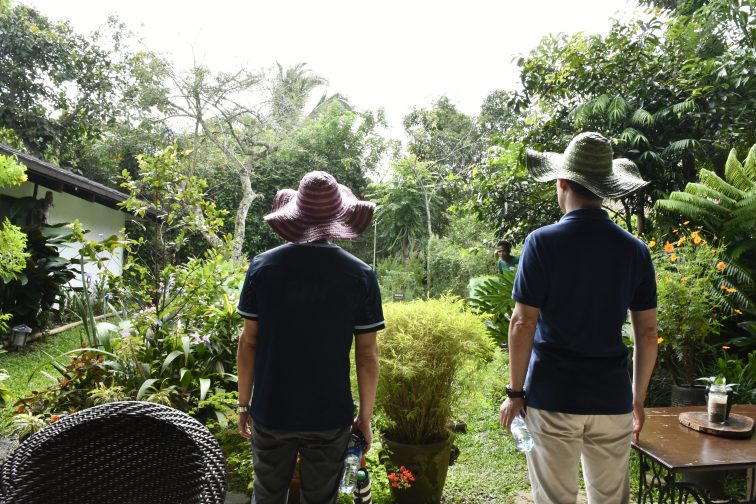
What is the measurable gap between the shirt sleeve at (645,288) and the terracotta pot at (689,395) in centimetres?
242

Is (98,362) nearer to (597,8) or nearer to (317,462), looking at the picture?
(317,462)

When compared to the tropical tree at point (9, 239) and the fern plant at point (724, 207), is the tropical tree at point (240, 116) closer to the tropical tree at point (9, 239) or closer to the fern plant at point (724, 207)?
the tropical tree at point (9, 239)

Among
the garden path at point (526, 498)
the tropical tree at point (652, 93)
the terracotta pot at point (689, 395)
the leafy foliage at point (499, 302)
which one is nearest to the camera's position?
the garden path at point (526, 498)

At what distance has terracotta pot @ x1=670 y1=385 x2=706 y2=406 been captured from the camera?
375cm

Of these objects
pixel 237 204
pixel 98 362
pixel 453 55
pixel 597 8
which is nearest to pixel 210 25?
pixel 237 204

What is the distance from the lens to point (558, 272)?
1745 mm

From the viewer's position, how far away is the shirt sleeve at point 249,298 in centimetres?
169

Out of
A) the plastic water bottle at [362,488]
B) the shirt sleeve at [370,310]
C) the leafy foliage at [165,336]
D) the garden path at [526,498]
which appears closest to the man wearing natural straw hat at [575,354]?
the shirt sleeve at [370,310]

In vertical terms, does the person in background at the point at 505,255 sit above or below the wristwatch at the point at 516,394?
above

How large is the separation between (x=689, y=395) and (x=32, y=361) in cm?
661

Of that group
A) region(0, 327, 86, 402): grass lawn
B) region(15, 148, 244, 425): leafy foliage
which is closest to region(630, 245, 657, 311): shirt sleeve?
region(15, 148, 244, 425): leafy foliage

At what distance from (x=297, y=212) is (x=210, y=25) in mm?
13942

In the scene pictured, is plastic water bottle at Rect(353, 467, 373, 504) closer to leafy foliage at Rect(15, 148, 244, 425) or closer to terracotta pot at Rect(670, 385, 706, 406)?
leafy foliage at Rect(15, 148, 244, 425)

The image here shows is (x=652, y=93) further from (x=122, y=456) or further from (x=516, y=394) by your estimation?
(x=122, y=456)
